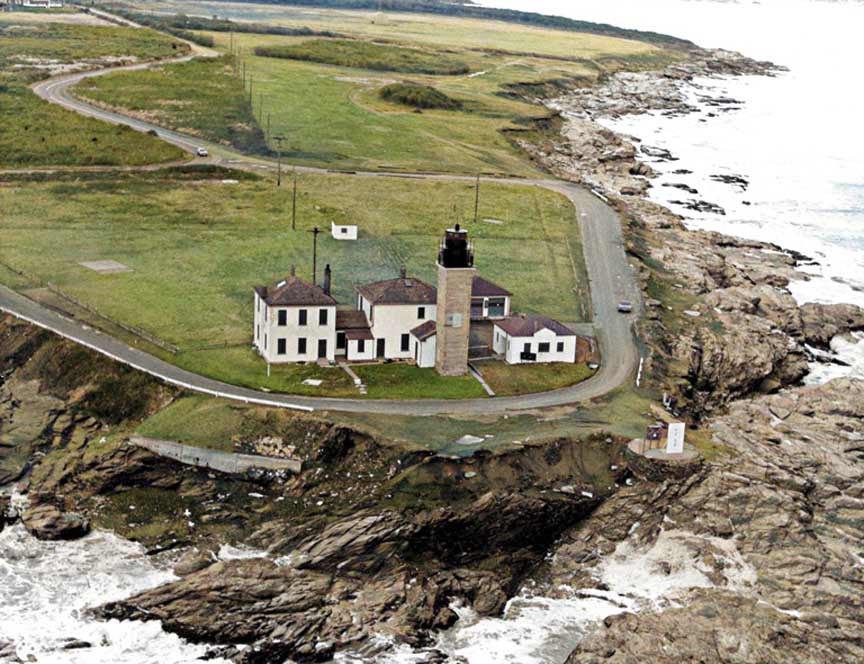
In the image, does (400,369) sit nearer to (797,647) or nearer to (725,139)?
(797,647)

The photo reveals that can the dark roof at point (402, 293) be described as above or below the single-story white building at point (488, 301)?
above

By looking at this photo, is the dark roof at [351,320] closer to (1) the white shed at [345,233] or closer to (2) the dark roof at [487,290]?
(2) the dark roof at [487,290]

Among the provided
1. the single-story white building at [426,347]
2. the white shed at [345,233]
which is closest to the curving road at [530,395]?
the single-story white building at [426,347]

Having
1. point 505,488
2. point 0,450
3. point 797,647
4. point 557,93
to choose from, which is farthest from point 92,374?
point 557,93

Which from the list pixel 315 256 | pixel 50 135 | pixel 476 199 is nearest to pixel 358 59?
pixel 50 135

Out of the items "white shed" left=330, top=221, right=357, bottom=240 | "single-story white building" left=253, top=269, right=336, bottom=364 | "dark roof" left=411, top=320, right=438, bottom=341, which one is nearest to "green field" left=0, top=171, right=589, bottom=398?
"white shed" left=330, top=221, right=357, bottom=240

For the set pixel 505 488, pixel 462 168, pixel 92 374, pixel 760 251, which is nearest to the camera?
pixel 505 488
